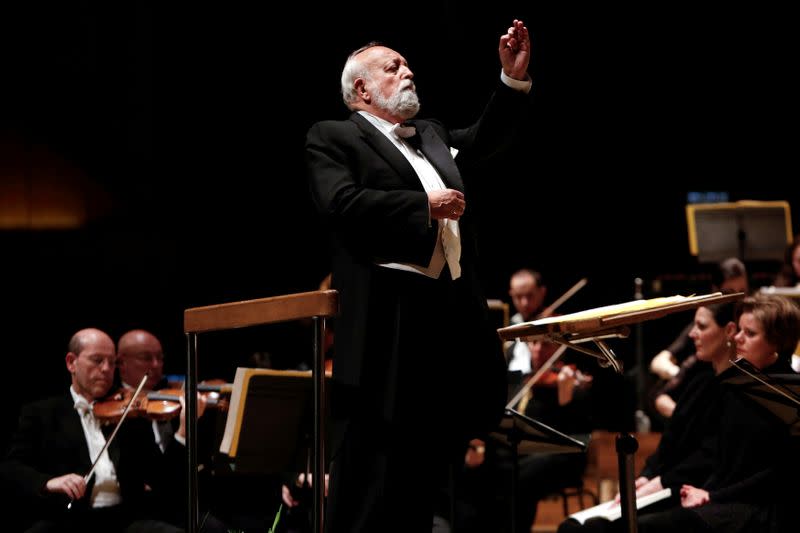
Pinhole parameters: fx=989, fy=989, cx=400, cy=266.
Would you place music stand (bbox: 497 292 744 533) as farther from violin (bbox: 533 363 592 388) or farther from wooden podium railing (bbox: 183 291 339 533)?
violin (bbox: 533 363 592 388)

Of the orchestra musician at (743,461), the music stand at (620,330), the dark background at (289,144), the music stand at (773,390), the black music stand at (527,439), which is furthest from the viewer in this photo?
the dark background at (289,144)

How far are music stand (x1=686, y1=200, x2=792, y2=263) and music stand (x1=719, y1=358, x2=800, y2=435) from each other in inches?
145

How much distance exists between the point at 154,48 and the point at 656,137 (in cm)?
416

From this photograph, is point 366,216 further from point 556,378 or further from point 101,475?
point 556,378

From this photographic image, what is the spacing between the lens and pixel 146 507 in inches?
130

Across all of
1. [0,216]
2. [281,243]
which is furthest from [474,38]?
[0,216]

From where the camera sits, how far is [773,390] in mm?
2377

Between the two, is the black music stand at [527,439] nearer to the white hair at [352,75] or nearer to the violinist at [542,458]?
the violinist at [542,458]

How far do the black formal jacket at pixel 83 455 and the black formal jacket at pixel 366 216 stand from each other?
140 centimetres

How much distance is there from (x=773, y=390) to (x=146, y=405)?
2.08 m

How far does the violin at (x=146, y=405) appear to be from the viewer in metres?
3.37

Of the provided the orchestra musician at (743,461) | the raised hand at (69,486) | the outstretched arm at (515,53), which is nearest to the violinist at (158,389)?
the raised hand at (69,486)

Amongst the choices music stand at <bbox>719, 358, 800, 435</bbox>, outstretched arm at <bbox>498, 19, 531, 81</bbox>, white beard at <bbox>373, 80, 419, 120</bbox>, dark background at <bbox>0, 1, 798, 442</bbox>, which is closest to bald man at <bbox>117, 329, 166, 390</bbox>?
dark background at <bbox>0, 1, 798, 442</bbox>

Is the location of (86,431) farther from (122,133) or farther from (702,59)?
(702,59)
